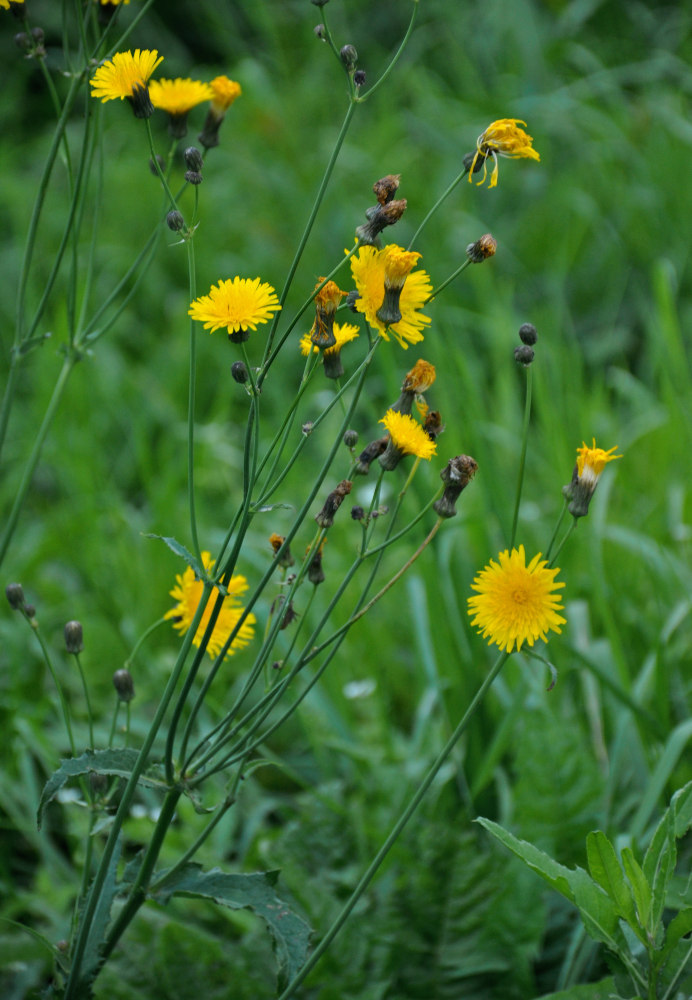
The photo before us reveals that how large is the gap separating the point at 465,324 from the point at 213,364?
745 millimetres

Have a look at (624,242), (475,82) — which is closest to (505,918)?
(624,242)

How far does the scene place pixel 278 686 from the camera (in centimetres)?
86

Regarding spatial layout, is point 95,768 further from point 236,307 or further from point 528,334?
point 528,334

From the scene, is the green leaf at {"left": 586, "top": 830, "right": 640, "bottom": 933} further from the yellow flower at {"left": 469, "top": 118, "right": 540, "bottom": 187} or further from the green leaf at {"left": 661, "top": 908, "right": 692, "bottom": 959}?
the yellow flower at {"left": 469, "top": 118, "right": 540, "bottom": 187}

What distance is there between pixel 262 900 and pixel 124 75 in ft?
2.42

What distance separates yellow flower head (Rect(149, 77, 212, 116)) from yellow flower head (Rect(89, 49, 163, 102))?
8 centimetres

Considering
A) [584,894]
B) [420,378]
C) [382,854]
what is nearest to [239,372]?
[420,378]

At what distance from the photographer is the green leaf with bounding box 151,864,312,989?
0.81 metres

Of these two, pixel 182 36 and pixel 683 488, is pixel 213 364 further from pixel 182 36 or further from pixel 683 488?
pixel 182 36

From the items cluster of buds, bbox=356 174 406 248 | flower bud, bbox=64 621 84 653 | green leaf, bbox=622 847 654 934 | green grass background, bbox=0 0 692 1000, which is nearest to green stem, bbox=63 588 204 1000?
flower bud, bbox=64 621 84 653

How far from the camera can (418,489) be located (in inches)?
53.2

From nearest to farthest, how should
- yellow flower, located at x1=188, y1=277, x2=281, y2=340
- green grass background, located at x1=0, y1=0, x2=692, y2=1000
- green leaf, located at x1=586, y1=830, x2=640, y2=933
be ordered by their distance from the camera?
yellow flower, located at x1=188, y1=277, x2=281, y2=340
green leaf, located at x1=586, y1=830, x2=640, y2=933
green grass background, located at x1=0, y1=0, x2=692, y2=1000

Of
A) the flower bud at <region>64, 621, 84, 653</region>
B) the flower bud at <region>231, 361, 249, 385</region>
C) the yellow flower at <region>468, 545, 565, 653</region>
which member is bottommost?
the flower bud at <region>64, 621, 84, 653</region>

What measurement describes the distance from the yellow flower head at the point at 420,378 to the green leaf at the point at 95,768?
1.37 feet
